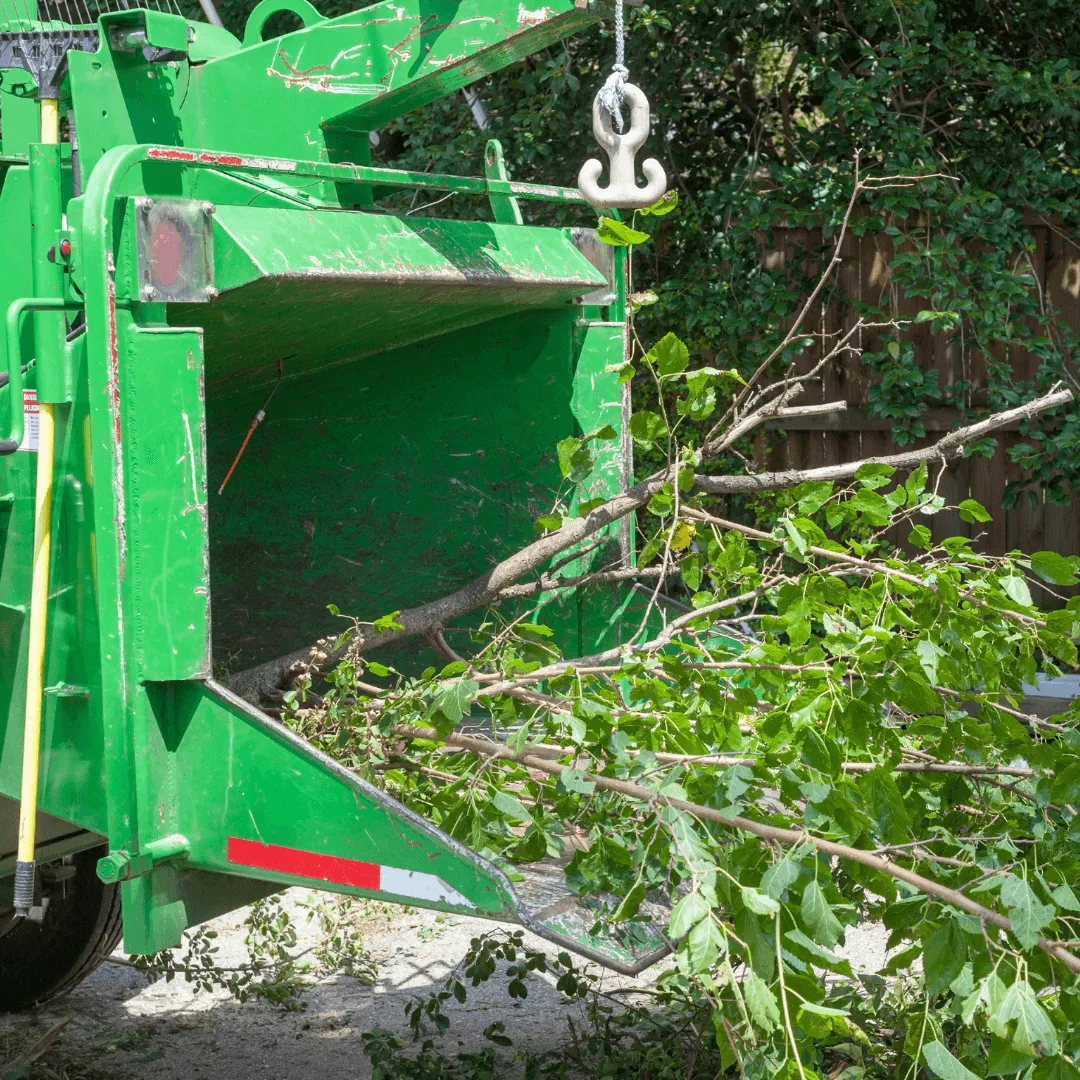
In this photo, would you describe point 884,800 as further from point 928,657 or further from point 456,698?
point 456,698

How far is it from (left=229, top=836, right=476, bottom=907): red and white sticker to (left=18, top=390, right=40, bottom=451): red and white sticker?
0.78m

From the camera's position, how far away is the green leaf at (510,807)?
2357 mm

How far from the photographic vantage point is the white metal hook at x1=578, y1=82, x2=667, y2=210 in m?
2.49

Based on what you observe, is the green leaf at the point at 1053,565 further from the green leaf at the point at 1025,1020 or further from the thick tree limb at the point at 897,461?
the green leaf at the point at 1025,1020

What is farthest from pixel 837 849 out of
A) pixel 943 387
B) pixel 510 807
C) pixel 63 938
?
pixel 943 387

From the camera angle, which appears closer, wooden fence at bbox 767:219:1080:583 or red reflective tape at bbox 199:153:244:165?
red reflective tape at bbox 199:153:244:165

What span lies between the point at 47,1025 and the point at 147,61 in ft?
8.28

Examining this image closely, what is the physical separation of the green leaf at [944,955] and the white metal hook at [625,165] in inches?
51.8

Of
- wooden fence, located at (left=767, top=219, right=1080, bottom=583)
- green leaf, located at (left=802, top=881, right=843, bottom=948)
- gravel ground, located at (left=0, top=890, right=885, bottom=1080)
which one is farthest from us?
wooden fence, located at (left=767, top=219, right=1080, bottom=583)

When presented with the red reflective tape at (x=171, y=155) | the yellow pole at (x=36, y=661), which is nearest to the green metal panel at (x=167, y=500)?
the yellow pole at (x=36, y=661)

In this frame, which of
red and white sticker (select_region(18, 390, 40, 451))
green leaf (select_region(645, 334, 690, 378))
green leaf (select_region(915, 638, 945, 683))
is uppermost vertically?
green leaf (select_region(645, 334, 690, 378))

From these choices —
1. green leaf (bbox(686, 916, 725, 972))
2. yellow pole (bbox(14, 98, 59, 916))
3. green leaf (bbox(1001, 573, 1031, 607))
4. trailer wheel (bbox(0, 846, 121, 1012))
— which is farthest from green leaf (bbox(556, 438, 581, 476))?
trailer wheel (bbox(0, 846, 121, 1012))

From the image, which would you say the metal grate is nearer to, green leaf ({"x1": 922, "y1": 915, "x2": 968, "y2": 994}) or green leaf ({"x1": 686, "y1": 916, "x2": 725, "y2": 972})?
green leaf ({"x1": 686, "y1": 916, "x2": 725, "y2": 972})

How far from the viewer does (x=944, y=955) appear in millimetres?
2088
